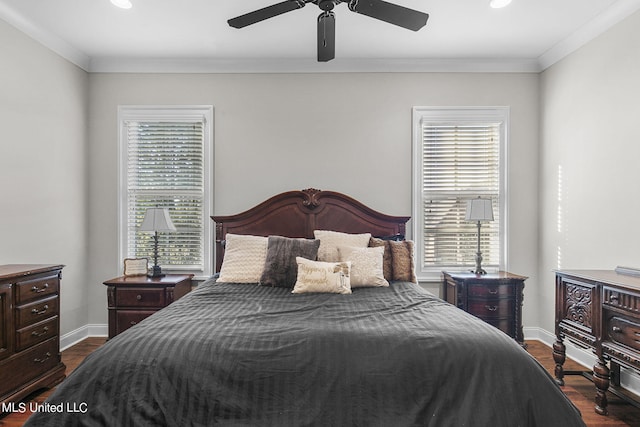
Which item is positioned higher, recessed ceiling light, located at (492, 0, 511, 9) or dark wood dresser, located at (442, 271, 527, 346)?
recessed ceiling light, located at (492, 0, 511, 9)

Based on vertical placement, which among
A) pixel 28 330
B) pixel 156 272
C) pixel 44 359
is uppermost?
pixel 156 272

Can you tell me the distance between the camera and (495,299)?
3.54 meters

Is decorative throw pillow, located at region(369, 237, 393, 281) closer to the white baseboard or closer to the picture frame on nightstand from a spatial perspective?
the picture frame on nightstand

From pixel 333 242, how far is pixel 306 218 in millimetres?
591

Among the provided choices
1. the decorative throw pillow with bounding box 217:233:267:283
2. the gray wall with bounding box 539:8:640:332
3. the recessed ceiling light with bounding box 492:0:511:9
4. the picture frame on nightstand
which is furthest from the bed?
the recessed ceiling light with bounding box 492:0:511:9

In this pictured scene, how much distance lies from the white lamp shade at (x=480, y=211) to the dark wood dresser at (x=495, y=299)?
553mm

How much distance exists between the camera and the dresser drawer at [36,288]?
8.64ft

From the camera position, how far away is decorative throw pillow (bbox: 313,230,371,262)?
3244 mm

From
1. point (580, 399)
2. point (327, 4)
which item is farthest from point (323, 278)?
point (580, 399)

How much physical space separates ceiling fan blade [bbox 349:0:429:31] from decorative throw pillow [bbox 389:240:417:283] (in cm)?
176

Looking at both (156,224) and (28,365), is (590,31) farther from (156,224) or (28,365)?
(28,365)

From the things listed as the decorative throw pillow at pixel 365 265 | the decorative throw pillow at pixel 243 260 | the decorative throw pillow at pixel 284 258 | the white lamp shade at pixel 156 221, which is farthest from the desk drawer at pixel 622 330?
the white lamp shade at pixel 156 221

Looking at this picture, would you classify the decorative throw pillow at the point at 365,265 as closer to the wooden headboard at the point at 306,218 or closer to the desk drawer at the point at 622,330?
the wooden headboard at the point at 306,218

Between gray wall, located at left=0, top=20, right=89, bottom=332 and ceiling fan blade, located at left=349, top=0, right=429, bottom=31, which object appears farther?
gray wall, located at left=0, top=20, right=89, bottom=332
